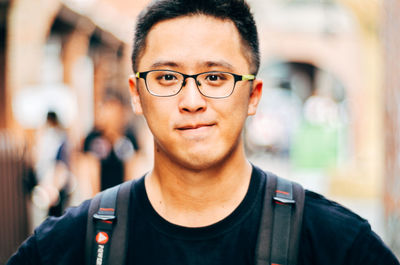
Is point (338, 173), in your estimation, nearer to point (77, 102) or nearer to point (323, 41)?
point (77, 102)

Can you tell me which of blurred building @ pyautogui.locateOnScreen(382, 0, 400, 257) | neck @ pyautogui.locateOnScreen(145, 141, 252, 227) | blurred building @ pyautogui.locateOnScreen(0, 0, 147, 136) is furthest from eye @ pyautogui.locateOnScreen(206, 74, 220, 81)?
blurred building @ pyautogui.locateOnScreen(0, 0, 147, 136)

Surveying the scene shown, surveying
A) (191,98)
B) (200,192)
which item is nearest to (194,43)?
(191,98)

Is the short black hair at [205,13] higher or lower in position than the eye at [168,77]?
higher

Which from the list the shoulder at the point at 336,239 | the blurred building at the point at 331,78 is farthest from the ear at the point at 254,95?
the blurred building at the point at 331,78

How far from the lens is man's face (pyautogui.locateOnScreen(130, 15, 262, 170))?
1.80 metres

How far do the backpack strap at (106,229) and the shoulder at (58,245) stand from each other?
1.9 inches

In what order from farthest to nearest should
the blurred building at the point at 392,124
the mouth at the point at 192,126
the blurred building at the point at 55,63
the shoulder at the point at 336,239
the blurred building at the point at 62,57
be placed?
1. the blurred building at the point at 62,57
2. the blurred building at the point at 55,63
3. the blurred building at the point at 392,124
4. the mouth at the point at 192,126
5. the shoulder at the point at 336,239

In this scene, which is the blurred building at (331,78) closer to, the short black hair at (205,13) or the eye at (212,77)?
the short black hair at (205,13)

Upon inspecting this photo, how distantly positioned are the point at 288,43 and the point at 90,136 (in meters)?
23.5

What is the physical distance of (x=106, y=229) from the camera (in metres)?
1.80

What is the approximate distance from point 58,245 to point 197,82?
0.77 meters

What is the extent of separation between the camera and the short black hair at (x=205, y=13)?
6.10ft

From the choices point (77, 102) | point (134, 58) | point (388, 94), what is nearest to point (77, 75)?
point (77, 102)

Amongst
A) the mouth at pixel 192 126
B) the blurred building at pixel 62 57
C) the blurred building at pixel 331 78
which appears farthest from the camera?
the blurred building at pixel 331 78
